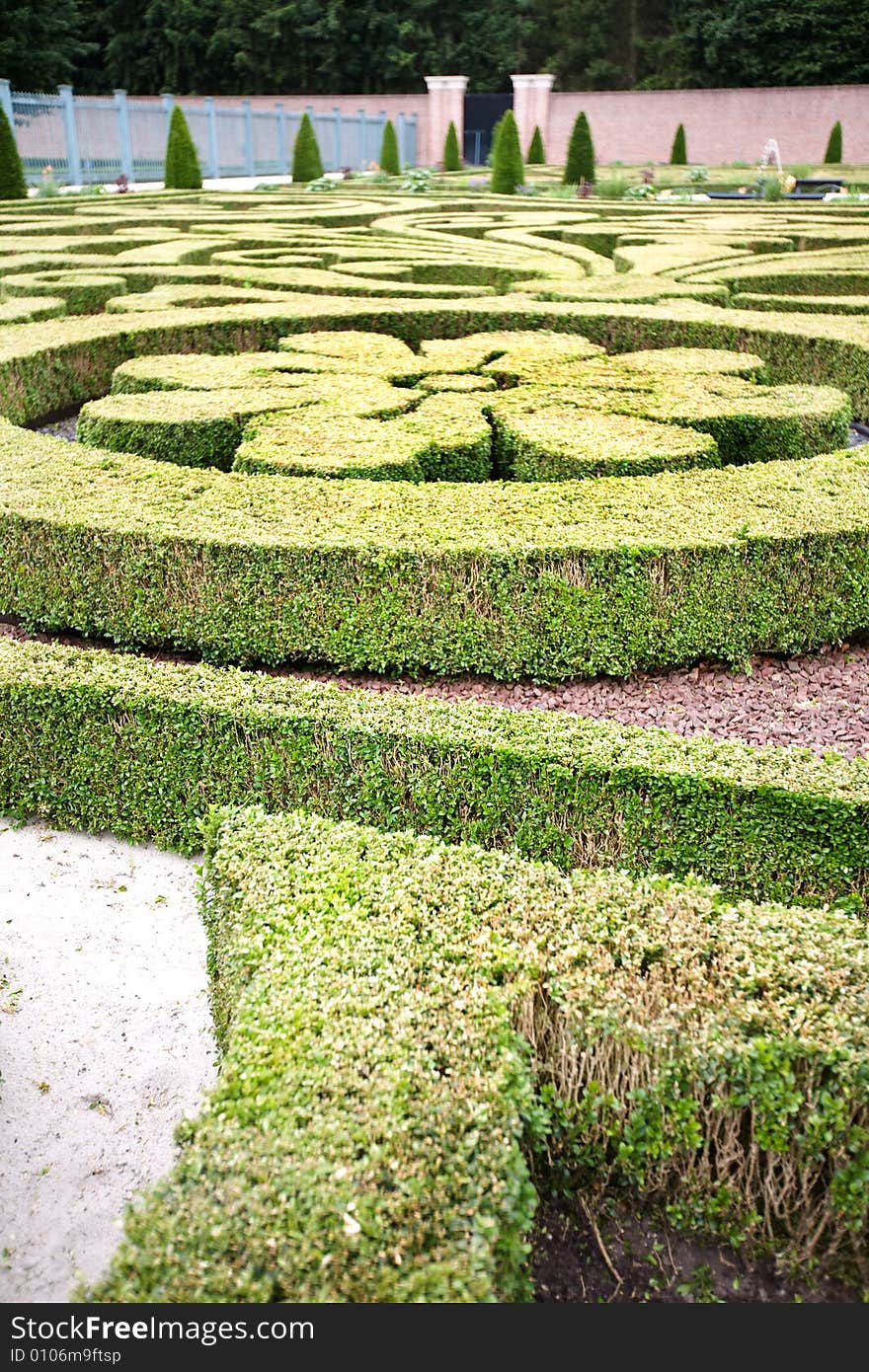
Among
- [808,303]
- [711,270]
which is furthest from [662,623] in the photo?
[711,270]

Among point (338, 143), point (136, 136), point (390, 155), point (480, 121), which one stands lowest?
point (390, 155)

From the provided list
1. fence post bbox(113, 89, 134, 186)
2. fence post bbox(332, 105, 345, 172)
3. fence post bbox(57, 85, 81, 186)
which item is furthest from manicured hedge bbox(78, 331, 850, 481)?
fence post bbox(332, 105, 345, 172)

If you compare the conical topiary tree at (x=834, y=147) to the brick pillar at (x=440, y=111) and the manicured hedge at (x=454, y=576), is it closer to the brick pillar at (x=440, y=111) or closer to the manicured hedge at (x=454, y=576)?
the brick pillar at (x=440, y=111)

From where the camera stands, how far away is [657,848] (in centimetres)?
439

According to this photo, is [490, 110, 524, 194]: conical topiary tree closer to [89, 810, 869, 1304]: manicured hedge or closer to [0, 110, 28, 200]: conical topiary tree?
[0, 110, 28, 200]: conical topiary tree

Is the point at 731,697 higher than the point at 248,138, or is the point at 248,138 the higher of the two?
the point at 248,138

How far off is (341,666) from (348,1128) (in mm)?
3284

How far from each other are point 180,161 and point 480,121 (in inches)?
1135

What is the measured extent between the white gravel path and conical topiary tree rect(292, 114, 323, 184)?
26315mm

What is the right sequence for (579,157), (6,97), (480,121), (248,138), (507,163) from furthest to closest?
(480,121) < (248,138) < (579,157) < (6,97) < (507,163)

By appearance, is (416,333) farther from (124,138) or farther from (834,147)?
(834,147)

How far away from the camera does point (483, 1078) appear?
2.76 m

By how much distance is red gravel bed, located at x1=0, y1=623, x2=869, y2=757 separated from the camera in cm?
504

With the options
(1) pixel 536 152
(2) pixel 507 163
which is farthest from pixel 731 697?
(1) pixel 536 152
